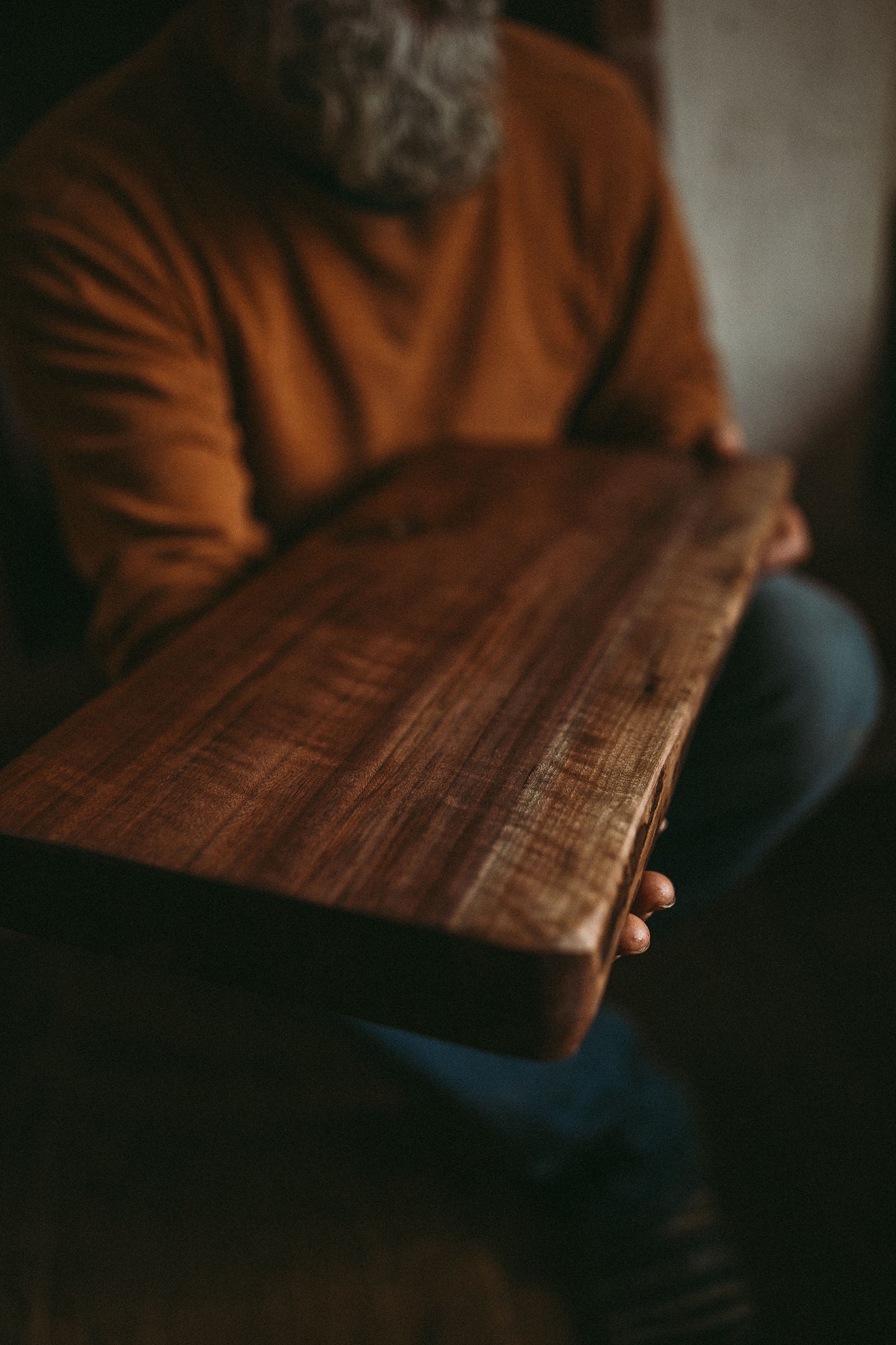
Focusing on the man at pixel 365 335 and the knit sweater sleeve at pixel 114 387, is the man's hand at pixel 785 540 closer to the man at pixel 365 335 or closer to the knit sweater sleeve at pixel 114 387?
the man at pixel 365 335

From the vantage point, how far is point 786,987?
0.99 metres

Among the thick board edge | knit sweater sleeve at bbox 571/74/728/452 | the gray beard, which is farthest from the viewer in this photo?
knit sweater sleeve at bbox 571/74/728/452

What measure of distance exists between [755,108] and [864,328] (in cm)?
34

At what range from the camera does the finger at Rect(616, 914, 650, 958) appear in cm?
39

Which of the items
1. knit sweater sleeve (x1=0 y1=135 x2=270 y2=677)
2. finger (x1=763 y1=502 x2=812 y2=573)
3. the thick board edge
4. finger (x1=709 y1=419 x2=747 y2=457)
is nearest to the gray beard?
knit sweater sleeve (x1=0 y1=135 x2=270 y2=677)

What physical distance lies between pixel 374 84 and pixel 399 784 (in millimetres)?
601

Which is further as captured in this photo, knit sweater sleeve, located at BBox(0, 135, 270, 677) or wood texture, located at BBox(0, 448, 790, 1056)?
knit sweater sleeve, located at BBox(0, 135, 270, 677)

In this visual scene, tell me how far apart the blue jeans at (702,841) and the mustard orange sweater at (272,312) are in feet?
1.03

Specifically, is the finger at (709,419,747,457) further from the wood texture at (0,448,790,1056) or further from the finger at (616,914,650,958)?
the finger at (616,914,650,958)

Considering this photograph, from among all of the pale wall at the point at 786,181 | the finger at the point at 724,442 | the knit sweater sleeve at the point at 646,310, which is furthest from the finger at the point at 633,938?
the pale wall at the point at 786,181

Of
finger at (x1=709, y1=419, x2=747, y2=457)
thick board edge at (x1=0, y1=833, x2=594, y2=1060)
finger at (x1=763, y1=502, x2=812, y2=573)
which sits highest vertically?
finger at (x1=709, y1=419, x2=747, y2=457)

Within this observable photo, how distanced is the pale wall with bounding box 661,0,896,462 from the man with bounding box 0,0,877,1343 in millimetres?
220

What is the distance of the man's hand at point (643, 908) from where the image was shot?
39cm

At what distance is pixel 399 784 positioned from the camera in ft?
1.26
